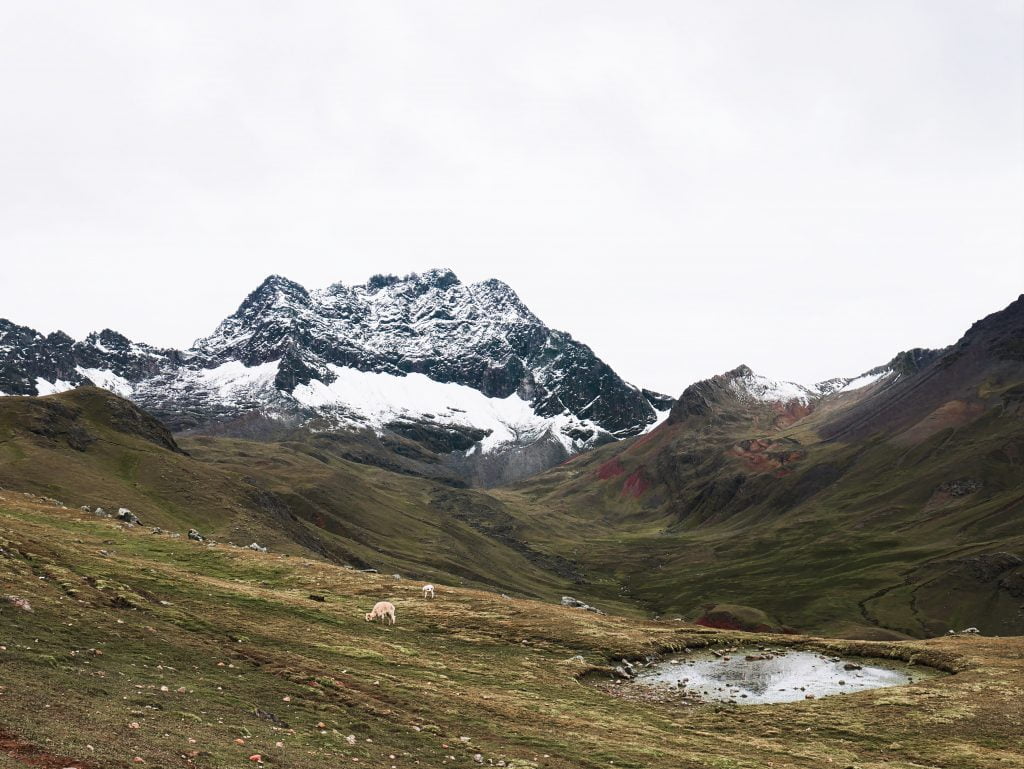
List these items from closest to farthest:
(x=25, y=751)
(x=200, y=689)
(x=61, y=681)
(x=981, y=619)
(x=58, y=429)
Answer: (x=25, y=751) < (x=61, y=681) < (x=200, y=689) < (x=58, y=429) < (x=981, y=619)

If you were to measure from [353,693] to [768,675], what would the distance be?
33768 millimetres

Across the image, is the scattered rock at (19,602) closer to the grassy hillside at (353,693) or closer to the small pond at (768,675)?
the grassy hillside at (353,693)

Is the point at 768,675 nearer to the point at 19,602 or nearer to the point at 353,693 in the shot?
the point at 353,693

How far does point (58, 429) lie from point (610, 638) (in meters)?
127

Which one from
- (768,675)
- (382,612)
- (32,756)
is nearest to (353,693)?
(32,756)

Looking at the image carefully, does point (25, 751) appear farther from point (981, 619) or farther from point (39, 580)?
point (981, 619)

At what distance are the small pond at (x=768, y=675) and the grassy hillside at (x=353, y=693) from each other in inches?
103

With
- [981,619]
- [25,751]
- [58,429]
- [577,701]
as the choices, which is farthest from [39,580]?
[981,619]

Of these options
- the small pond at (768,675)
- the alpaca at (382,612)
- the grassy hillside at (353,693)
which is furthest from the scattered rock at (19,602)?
the small pond at (768,675)

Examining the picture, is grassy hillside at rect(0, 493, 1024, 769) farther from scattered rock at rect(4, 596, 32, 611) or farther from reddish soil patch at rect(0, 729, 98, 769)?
scattered rock at rect(4, 596, 32, 611)

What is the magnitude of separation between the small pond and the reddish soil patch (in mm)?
36574

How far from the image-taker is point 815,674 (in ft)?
180

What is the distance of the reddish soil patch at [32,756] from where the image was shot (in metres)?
19.4

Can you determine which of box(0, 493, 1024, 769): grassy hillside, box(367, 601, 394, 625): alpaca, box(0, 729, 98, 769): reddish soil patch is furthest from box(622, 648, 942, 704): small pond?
box(0, 729, 98, 769): reddish soil patch
